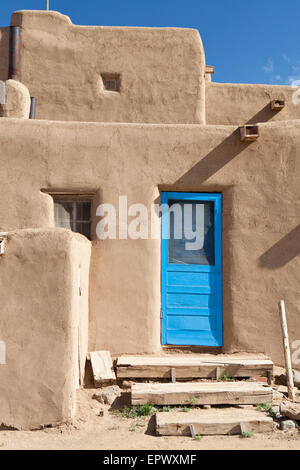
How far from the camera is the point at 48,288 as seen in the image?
4891 millimetres

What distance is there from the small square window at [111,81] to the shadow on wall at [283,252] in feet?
14.3

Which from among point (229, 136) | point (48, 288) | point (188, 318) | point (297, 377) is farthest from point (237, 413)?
point (229, 136)

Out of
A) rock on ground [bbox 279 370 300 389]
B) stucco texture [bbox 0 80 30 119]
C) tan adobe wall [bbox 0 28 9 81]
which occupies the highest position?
tan adobe wall [bbox 0 28 9 81]

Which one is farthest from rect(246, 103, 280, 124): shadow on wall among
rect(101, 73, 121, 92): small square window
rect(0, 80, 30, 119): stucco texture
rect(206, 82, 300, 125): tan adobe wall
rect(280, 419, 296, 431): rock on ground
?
rect(280, 419, 296, 431): rock on ground

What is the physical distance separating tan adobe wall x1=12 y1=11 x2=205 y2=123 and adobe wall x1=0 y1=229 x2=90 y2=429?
14.4ft

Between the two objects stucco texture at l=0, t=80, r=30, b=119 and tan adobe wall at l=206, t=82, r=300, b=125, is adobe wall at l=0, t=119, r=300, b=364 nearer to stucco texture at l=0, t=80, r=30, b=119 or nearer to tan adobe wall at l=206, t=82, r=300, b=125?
stucco texture at l=0, t=80, r=30, b=119

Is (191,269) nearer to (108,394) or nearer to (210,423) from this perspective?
(108,394)

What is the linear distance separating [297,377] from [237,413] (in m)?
1.45

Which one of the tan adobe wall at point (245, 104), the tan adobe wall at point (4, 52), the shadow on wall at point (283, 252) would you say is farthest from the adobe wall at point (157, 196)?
the tan adobe wall at point (4, 52)

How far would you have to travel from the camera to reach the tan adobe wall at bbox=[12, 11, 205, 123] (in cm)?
869

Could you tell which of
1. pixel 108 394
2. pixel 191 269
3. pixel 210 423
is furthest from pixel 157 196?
pixel 210 423
